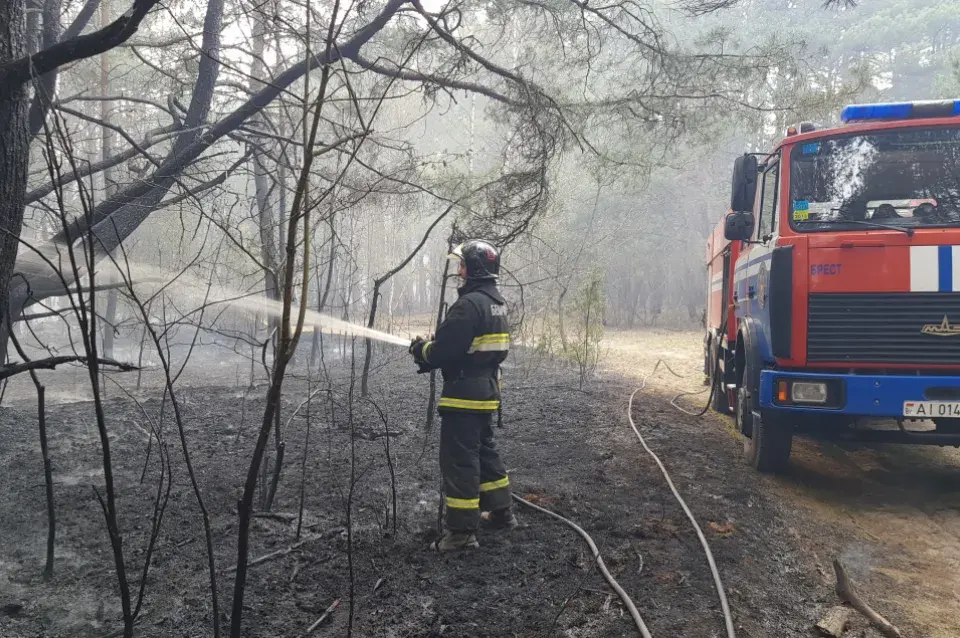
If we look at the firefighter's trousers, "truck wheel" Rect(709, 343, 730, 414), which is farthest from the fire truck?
"truck wheel" Rect(709, 343, 730, 414)

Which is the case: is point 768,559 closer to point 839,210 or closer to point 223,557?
point 839,210

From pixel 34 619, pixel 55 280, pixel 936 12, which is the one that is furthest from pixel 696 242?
pixel 34 619

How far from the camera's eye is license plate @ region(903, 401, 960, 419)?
461 cm

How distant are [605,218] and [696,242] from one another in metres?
4.65

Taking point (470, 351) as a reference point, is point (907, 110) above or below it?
above

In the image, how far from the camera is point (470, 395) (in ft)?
13.3

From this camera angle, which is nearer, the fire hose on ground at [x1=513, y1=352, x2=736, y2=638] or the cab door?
the fire hose on ground at [x1=513, y1=352, x2=736, y2=638]

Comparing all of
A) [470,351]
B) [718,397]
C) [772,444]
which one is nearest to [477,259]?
[470,351]

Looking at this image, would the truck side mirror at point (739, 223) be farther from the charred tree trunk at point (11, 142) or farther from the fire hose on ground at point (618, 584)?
the charred tree trunk at point (11, 142)

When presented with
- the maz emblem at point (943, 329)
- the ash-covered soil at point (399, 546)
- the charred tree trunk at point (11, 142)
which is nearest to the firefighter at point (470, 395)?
the ash-covered soil at point (399, 546)

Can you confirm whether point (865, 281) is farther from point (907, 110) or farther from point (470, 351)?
point (470, 351)

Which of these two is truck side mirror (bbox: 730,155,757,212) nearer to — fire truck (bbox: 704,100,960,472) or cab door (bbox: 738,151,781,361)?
fire truck (bbox: 704,100,960,472)

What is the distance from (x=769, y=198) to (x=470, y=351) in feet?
11.0

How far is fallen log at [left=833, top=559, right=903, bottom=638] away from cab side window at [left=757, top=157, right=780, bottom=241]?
2822mm
